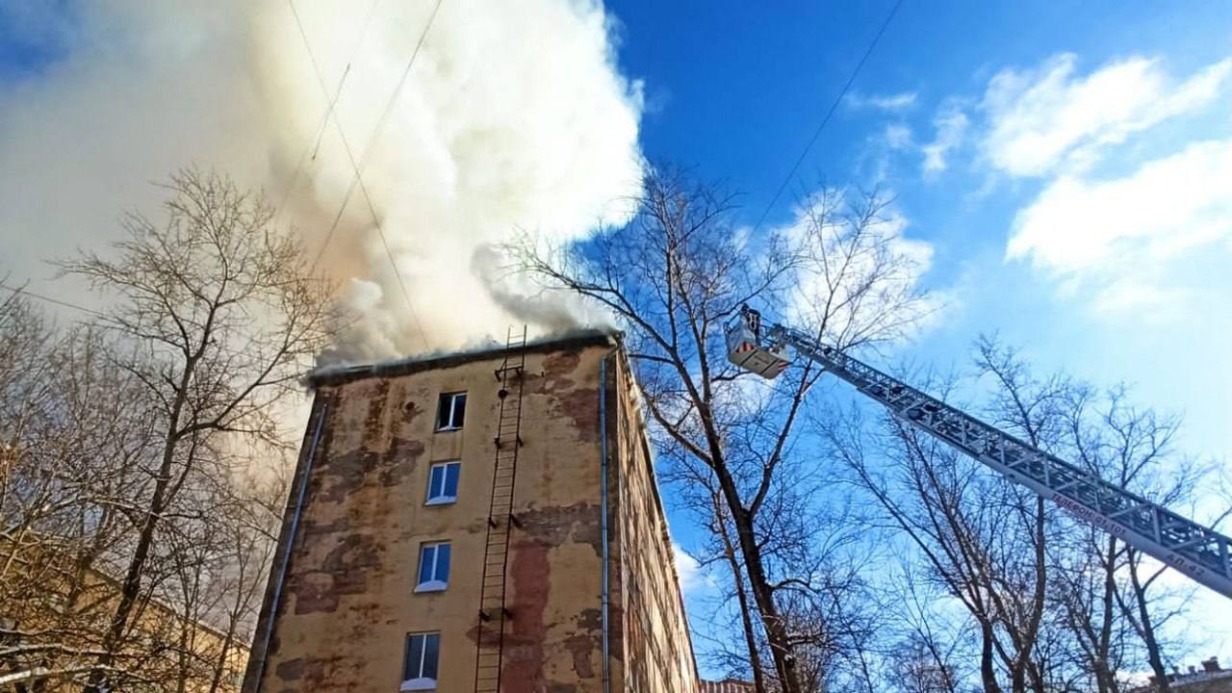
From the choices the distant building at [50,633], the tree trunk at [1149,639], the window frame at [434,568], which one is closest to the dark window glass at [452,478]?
the window frame at [434,568]

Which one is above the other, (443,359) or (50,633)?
(443,359)

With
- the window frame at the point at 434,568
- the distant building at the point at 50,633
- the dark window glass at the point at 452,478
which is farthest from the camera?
the dark window glass at the point at 452,478

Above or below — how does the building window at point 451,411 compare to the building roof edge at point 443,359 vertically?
below

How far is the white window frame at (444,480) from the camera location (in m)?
16.3

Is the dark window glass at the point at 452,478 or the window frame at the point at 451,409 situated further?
the window frame at the point at 451,409

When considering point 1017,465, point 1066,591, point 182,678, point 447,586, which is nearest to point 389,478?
point 447,586

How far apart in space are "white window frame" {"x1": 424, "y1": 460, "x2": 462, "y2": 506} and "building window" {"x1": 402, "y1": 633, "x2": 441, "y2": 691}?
2.82 m

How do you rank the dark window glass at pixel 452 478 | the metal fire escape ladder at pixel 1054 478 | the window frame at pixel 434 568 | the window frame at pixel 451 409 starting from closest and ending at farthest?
the metal fire escape ladder at pixel 1054 478, the window frame at pixel 434 568, the dark window glass at pixel 452 478, the window frame at pixel 451 409

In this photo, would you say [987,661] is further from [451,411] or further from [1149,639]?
[451,411]

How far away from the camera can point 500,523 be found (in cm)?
1562

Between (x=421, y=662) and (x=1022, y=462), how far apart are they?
12.9 m

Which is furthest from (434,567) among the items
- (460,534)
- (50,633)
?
(50,633)

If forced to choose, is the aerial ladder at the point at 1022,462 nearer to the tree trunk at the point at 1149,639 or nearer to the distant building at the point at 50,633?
the tree trunk at the point at 1149,639

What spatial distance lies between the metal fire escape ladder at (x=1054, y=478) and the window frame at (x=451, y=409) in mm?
8259
